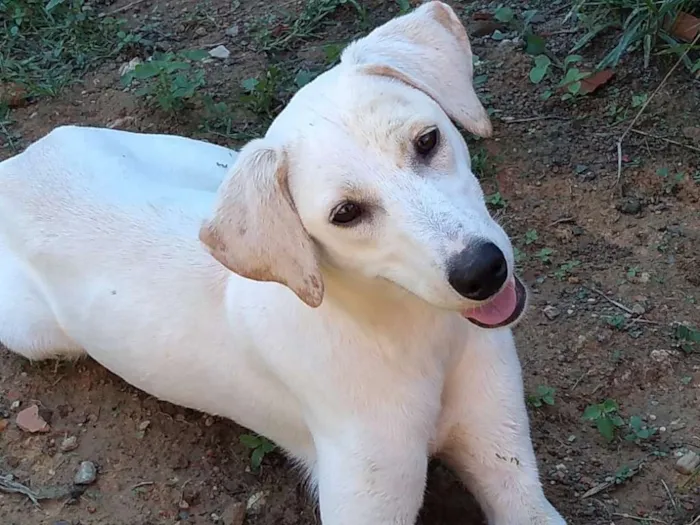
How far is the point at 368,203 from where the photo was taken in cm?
273

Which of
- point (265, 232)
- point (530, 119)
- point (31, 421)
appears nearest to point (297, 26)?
point (530, 119)

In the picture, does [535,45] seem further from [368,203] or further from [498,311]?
[368,203]

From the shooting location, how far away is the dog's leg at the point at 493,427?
335cm

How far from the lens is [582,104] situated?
16.4 feet

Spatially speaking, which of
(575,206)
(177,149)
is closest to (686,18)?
(575,206)

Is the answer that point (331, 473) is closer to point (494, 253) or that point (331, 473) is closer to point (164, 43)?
point (494, 253)

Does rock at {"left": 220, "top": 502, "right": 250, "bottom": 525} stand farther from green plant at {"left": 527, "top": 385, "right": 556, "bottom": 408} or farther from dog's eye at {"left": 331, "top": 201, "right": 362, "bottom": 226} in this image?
dog's eye at {"left": 331, "top": 201, "right": 362, "bottom": 226}

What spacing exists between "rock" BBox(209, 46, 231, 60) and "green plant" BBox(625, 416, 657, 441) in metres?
2.95

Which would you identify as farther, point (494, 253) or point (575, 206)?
point (575, 206)

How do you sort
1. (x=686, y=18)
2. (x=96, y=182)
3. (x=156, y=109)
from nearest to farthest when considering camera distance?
(x=96, y=182)
(x=686, y=18)
(x=156, y=109)

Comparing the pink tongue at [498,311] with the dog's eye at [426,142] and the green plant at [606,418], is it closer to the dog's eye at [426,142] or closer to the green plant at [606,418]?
the dog's eye at [426,142]

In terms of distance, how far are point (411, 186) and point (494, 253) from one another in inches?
9.9

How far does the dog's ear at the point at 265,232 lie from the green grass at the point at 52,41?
10.4ft

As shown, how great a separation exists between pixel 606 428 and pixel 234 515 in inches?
47.3
